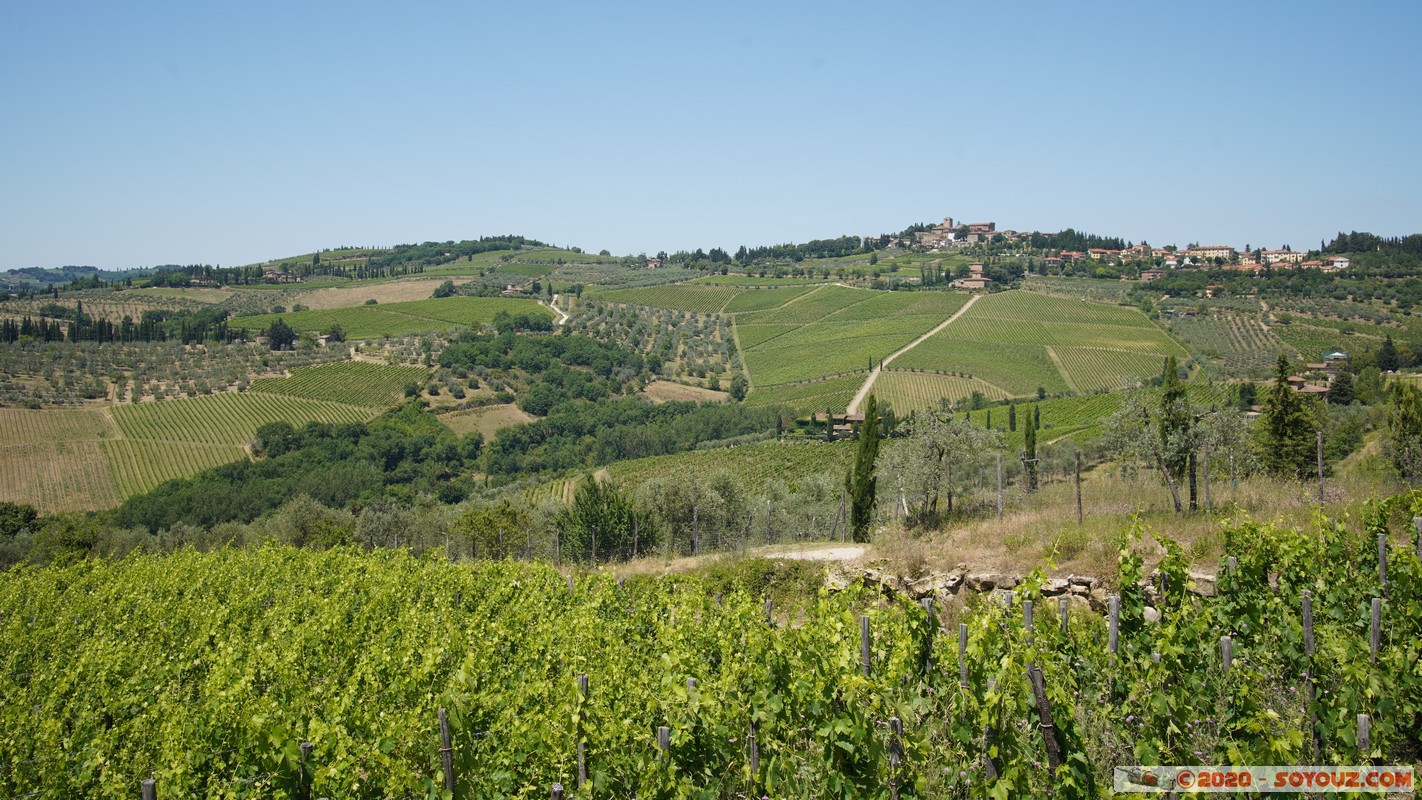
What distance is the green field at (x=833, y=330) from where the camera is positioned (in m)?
97.9

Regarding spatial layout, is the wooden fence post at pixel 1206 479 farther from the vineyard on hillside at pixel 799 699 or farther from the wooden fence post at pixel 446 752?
the wooden fence post at pixel 446 752

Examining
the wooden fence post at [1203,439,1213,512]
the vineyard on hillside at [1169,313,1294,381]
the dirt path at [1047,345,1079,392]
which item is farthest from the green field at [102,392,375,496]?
the vineyard on hillside at [1169,313,1294,381]

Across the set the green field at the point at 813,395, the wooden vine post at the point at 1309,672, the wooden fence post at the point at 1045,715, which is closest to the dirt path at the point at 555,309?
the green field at the point at 813,395

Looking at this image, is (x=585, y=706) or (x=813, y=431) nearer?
(x=585, y=706)

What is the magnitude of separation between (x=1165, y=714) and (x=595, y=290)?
495 ft

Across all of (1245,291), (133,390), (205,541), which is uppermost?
(1245,291)

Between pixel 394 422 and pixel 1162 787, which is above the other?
pixel 1162 787

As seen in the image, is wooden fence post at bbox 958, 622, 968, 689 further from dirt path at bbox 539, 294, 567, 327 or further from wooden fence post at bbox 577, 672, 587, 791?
dirt path at bbox 539, 294, 567, 327

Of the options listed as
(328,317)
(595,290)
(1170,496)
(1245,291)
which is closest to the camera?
(1170,496)

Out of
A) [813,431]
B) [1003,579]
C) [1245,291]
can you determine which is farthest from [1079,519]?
[1245,291]

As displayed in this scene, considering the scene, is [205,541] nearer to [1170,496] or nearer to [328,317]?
[1170,496]

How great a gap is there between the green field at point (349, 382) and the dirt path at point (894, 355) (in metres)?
49.5

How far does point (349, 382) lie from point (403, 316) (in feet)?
117

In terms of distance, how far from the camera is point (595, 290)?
504 feet
